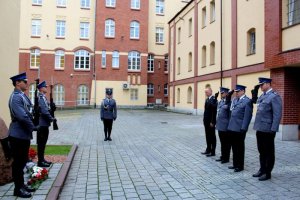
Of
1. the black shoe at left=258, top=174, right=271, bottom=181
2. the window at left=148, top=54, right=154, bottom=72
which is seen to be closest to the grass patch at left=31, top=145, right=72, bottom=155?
the black shoe at left=258, top=174, right=271, bottom=181

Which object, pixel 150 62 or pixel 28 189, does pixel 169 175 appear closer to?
pixel 28 189

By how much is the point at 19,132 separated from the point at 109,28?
37.8 metres

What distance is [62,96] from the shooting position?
136 feet

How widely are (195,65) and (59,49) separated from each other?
20229mm

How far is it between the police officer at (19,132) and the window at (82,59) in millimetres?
37358

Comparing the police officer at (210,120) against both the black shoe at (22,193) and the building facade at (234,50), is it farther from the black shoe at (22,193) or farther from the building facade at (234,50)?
the black shoe at (22,193)

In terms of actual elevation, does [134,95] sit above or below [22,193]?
above

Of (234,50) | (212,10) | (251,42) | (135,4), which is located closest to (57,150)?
(251,42)

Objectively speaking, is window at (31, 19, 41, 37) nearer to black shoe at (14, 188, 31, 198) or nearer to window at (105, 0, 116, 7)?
window at (105, 0, 116, 7)

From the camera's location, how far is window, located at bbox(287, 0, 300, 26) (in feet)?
41.9

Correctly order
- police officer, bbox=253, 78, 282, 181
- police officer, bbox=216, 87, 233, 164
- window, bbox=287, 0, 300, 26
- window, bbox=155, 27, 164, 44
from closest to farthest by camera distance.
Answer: police officer, bbox=253, 78, 282, 181, police officer, bbox=216, 87, 233, 164, window, bbox=287, 0, 300, 26, window, bbox=155, 27, 164, 44

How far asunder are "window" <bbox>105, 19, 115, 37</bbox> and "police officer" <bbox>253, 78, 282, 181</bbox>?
119 ft

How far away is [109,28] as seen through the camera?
4197 cm

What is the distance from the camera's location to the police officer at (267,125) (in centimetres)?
709
